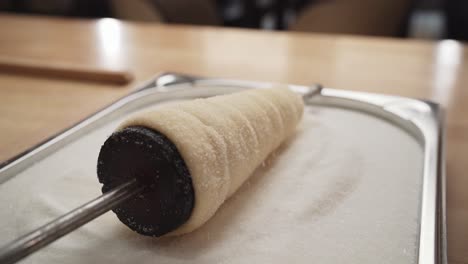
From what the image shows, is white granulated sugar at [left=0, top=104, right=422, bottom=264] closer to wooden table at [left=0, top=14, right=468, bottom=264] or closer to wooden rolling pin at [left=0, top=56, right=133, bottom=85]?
wooden table at [left=0, top=14, right=468, bottom=264]

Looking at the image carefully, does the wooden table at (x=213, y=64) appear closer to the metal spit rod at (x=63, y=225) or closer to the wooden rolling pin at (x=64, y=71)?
the wooden rolling pin at (x=64, y=71)

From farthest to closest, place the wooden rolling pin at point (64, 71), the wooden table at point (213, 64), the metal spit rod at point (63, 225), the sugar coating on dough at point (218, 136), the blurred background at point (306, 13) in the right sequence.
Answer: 1. the blurred background at point (306, 13)
2. the wooden rolling pin at point (64, 71)
3. the wooden table at point (213, 64)
4. the sugar coating on dough at point (218, 136)
5. the metal spit rod at point (63, 225)

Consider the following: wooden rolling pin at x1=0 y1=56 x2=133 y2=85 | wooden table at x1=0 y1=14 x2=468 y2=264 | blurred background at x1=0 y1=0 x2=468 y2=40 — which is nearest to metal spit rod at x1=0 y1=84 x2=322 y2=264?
wooden table at x1=0 y1=14 x2=468 y2=264

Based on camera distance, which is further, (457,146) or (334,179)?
(457,146)

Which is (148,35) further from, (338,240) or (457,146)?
(338,240)

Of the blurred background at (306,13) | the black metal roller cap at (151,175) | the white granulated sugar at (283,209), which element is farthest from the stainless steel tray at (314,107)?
the blurred background at (306,13)

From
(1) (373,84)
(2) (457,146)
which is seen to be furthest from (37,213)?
(1) (373,84)

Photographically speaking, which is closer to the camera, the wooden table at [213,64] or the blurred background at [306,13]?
the wooden table at [213,64]
